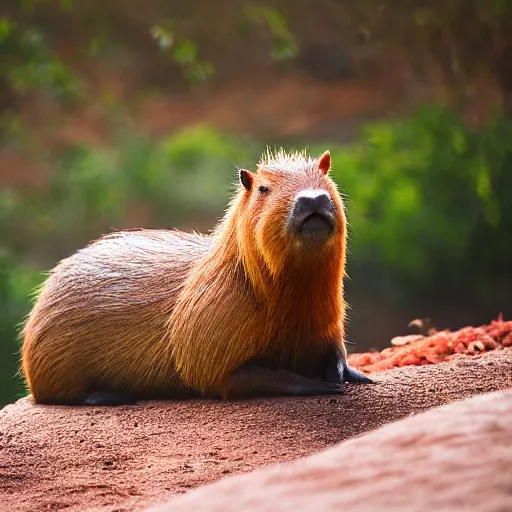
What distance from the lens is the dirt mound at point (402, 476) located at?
2.23 m

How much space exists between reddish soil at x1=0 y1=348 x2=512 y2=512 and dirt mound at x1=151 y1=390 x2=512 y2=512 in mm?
1502

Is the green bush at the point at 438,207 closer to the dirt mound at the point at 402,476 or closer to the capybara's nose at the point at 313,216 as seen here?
the capybara's nose at the point at 313,216

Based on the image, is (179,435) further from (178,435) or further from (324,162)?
(324,162)

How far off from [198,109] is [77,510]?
19832 mm

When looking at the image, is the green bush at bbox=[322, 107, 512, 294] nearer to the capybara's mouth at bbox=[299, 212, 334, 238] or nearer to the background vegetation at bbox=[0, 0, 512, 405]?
the background vegetation at bbox=[0, 0, 512, 405]

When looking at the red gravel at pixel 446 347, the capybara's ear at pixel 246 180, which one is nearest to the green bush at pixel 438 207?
the red gravel at pixel 446 347

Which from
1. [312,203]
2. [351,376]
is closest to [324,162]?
[312,203]

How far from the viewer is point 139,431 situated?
4863 millimetres

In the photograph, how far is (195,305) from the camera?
534 centimetres

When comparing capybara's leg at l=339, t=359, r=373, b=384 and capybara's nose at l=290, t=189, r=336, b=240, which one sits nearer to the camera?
capybara's nose at l=290, t=189, r=336, b=240

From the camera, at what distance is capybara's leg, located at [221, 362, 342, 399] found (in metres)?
5.11

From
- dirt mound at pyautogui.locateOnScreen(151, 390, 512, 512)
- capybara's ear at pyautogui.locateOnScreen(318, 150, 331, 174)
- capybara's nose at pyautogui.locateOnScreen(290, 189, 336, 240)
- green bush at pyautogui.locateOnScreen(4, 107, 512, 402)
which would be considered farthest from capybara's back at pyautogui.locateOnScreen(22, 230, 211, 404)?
green bush at pyautogui.locateOnScreen(4, 107, 512, 402)

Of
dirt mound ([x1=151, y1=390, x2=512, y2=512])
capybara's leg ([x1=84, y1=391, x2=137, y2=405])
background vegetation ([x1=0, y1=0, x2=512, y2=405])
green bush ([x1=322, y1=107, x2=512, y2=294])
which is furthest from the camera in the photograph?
green bush ([x1=322, y1=107, x2=512, y2=294])

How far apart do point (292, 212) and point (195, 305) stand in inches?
33.6
